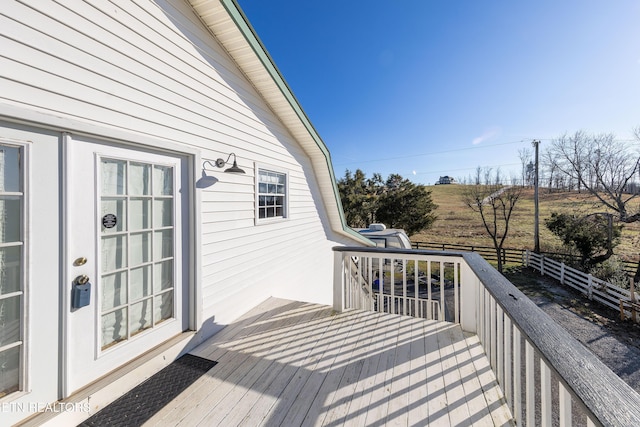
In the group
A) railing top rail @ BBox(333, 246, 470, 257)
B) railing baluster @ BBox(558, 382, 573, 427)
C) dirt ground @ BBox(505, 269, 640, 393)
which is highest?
railing top rail @ BBox(333, 246, 470, 257)

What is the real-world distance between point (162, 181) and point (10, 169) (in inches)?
37.4

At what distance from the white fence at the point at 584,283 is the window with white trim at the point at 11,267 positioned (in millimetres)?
13022

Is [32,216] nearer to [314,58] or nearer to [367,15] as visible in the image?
[367,15]

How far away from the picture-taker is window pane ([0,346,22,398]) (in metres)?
1.44

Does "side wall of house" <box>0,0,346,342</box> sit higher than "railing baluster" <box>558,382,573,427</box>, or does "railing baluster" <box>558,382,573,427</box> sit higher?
"side wall of house" <box>0,0,346,342</box>

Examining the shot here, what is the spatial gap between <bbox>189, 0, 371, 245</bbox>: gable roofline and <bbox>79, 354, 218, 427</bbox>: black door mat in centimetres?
357

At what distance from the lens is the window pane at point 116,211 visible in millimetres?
1919

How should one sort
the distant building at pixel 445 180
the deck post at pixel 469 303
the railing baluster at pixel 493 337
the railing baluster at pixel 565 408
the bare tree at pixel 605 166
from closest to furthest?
the railing baluster at pixel 565 408
the railing baluster at pixel 493 337
the deck post at pixel 469 303
the bare tree at pixel 605 166
the distant building at pixel 445 180

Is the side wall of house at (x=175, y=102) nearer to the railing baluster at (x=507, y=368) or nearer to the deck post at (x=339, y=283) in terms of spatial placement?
the deck post at (x=339, y=283)

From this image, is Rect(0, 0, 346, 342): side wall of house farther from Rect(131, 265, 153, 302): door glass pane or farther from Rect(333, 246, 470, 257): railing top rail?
Rect(333, 246, 470, 257): railing top rail

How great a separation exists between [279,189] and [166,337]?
277 centimetres

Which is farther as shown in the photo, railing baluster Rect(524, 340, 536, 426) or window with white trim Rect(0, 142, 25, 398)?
window with white trim Rect(0, 142, 25, 398)

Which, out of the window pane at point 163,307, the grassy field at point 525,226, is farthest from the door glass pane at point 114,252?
the grassy field at point 525,226

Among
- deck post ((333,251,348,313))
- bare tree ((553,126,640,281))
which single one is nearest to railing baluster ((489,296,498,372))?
deck post ((333,251,348,313))
